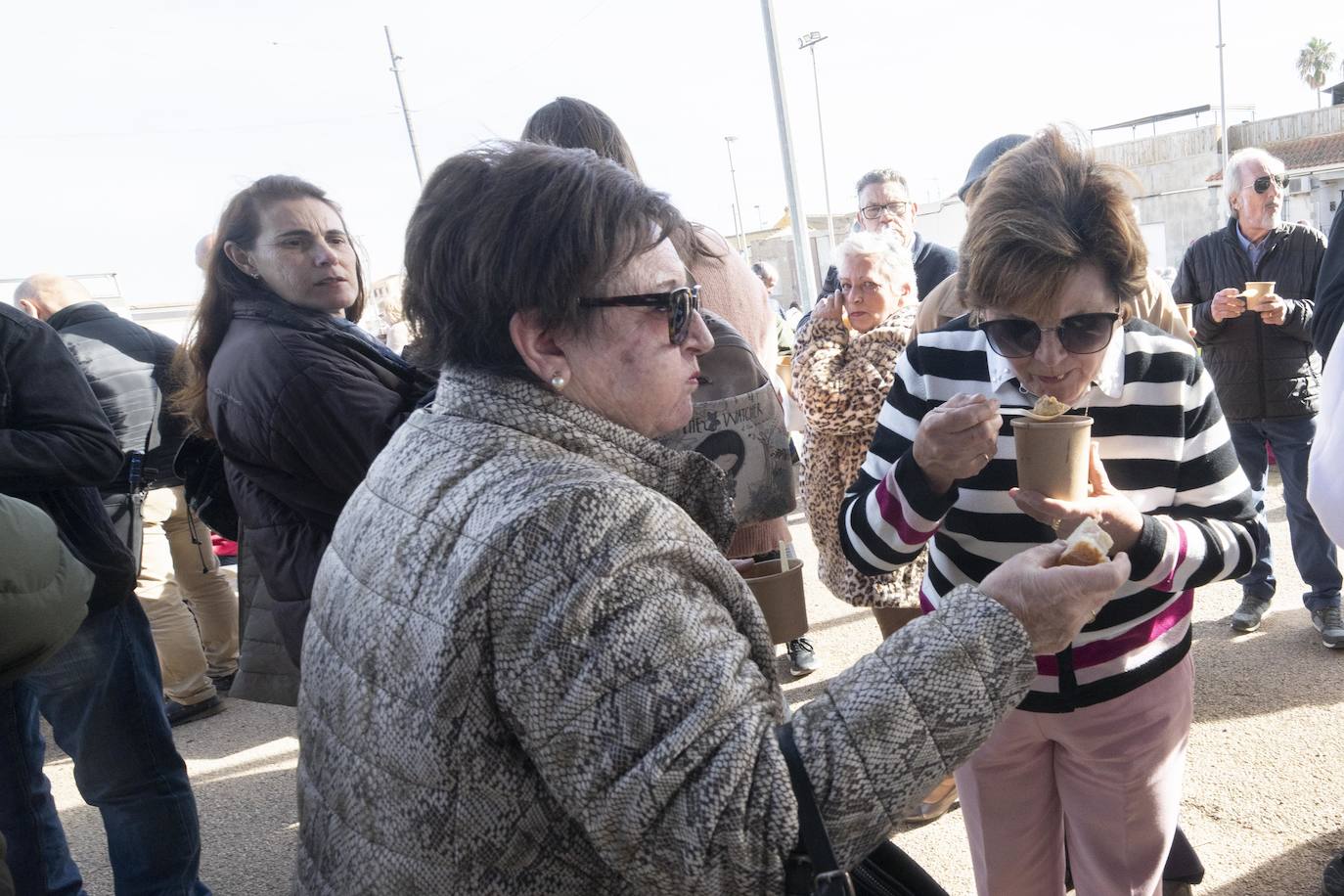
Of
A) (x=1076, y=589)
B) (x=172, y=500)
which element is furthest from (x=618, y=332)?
(x=172, y=500)

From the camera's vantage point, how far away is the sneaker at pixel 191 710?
5035 millimetres

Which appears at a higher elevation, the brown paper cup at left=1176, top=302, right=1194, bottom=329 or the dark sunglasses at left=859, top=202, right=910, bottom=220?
the dark sunglasses at left=859, top=202, right=910, bottom=220

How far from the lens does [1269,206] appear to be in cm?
467

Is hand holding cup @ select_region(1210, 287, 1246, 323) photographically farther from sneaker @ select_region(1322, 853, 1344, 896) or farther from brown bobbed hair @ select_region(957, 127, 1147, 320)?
brown bobbed hair @ select_region(957, 127, 1147, 320)

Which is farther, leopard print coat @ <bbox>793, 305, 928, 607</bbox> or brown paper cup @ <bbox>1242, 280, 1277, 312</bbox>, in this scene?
brown paper cup @ <bbox>1242, 280, 1277, 312</bbox>

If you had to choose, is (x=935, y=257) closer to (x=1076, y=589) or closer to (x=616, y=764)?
(x=1076, y=589)

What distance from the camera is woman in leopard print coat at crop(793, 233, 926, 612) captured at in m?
3.55

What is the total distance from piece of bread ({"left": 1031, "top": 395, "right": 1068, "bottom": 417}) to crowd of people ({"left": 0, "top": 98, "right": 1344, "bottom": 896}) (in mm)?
109

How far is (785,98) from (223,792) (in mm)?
8591

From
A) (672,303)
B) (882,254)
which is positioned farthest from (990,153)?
(672,303)

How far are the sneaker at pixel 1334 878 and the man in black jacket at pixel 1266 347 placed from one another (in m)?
1.99

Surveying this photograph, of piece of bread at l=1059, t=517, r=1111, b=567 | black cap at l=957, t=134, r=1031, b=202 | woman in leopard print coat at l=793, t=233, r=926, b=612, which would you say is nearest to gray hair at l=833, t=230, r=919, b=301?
woman in leopard print coat at l=793, t=233, r=926, b=612

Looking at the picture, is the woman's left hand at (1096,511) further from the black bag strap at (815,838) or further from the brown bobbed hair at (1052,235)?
the black bag strap at (815,838)

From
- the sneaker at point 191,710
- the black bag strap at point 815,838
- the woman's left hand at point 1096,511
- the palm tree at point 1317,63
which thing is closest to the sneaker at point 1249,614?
the woman's left hand at point 1096,511
